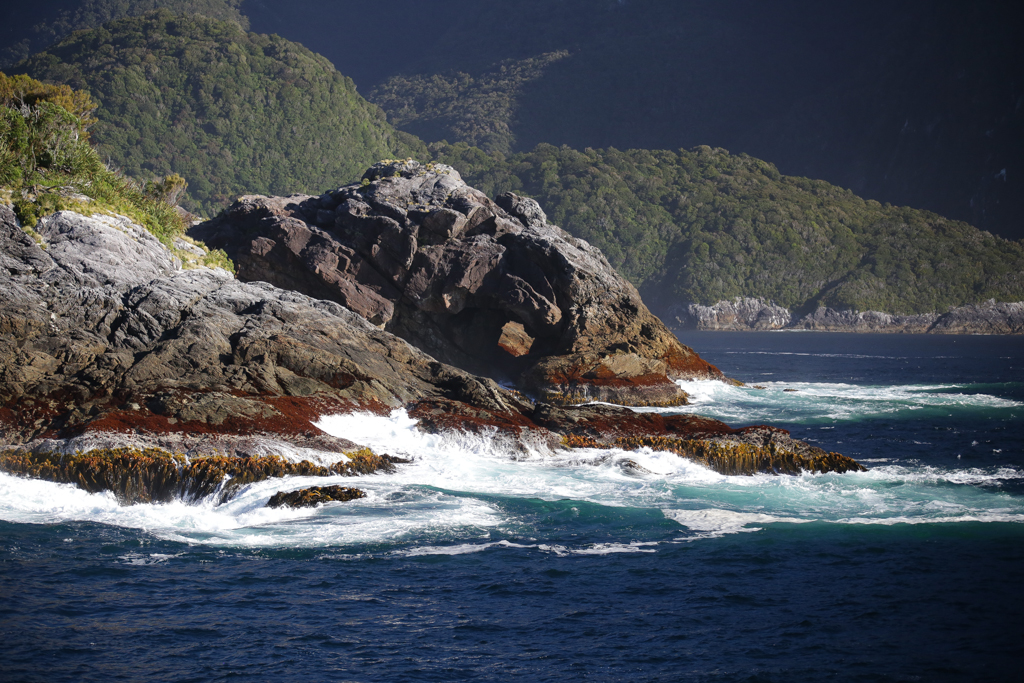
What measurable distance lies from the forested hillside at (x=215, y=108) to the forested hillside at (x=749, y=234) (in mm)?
24095

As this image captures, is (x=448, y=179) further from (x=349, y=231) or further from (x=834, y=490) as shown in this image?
(x=834, y=490)

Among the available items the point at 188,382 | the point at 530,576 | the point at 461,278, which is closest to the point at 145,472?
the point at 188,382

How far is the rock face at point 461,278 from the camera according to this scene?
117ft

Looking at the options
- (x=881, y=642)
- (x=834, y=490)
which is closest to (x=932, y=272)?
(x=834, y=490)

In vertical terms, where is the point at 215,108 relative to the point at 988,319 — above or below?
above

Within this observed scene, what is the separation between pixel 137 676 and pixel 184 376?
514 inches

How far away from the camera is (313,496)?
682 inches

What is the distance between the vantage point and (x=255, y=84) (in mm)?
120062

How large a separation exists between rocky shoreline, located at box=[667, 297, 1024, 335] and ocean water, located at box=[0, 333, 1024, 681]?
108224mm

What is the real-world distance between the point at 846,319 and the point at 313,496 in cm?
12167

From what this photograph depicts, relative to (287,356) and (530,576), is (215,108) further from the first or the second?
(530,576)

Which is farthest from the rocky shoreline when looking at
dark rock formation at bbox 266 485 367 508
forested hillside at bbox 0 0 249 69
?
forested hillside at bbox 0 0 249 69

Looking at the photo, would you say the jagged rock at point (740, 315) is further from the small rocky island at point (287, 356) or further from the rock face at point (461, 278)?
the small rocky island at point (287, 356)

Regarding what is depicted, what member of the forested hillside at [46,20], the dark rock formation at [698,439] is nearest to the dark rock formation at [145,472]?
the dark rock formation at [698,439]
